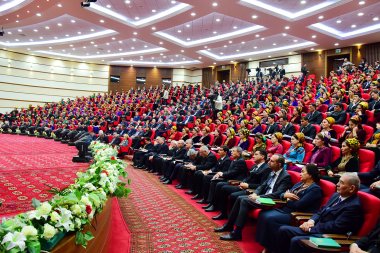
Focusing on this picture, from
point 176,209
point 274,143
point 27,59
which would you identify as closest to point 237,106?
point 274,143

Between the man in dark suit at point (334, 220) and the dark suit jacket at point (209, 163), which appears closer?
the man in dark suit at point (334, 220)

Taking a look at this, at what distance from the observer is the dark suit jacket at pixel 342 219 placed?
2469 millimetres

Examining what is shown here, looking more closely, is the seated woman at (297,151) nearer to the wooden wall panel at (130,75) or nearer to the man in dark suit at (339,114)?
the man in dark suit at (339,114)

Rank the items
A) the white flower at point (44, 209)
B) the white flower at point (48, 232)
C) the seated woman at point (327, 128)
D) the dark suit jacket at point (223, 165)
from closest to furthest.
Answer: the white flower at point (48, 232), the white flower at point (44, 209), the dark suit jacket at point (223, 165), the seated woman at point (327, 128)

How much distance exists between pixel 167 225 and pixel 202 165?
1896 millimetres

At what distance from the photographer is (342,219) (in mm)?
2490

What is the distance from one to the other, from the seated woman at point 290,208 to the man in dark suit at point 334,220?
0.19m

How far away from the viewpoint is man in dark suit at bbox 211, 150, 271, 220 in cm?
401

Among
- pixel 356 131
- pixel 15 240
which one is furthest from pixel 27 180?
pixel 356 131

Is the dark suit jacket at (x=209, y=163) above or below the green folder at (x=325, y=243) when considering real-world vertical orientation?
above

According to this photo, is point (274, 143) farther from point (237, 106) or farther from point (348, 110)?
point (237, 106)

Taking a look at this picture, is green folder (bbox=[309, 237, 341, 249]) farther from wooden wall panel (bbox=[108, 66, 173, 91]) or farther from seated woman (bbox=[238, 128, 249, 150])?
wooden wall panel (bbox=[108, 66, 173, 91])

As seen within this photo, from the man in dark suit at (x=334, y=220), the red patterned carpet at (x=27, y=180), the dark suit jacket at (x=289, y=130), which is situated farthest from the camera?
the dark suit jacket at (x=289, y=130)

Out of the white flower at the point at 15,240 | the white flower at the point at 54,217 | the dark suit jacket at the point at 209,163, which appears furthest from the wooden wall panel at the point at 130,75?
the white flower at the point at 15,240
